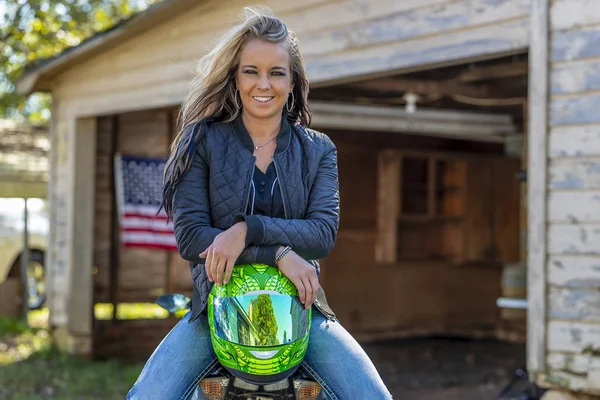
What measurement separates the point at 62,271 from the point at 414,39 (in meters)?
5.34

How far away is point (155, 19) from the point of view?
7938 millimetres

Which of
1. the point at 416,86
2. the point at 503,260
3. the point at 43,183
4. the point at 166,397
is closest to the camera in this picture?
the point at 166,397

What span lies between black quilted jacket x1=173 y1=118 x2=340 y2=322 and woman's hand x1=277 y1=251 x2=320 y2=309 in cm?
6

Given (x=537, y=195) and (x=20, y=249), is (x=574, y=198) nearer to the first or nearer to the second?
(x=537, y=195)

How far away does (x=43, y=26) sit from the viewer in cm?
Result: 1506

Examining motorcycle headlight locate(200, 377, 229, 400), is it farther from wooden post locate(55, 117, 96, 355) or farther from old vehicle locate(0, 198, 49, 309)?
old vehicle locate(0, 198, 49, 309)

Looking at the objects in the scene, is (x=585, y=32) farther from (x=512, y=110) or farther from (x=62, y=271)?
(x=62, y=271)

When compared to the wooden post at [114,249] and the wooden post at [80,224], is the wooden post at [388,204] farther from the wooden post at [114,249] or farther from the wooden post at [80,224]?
the wooden post at [80,224]

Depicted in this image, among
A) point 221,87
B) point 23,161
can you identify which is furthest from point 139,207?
point 221,87

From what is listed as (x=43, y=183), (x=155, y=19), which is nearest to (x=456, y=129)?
(x=155, y=19)

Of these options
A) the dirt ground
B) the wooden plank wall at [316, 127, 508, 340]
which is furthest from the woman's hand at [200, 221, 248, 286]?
the wooden plank wall at [316, 127, 508, 340]

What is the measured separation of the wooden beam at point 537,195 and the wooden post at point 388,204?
566 cm

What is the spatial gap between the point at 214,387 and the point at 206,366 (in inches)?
2.8

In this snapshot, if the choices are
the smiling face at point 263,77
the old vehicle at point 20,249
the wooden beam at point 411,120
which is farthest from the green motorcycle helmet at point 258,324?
the old vehicle at point 20,249
